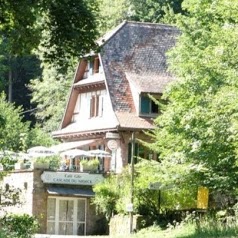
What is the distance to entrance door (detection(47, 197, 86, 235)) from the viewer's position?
166 feet

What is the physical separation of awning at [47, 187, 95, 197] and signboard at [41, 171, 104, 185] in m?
0.37

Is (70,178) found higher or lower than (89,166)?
lower

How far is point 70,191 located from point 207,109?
1823 centimetres

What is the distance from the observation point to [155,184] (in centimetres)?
4072

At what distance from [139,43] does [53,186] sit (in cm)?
1193

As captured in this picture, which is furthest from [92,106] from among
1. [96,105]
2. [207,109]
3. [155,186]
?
[207,109]

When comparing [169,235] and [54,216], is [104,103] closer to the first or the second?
[54,216]

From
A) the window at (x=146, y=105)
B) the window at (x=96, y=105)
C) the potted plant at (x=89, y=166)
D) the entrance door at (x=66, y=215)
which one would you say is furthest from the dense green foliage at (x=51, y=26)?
the window at (x=96, y=105)

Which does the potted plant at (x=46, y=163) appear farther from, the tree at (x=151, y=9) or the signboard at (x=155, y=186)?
the tree at (x=151, y=9)

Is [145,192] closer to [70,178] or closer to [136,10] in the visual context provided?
[70,178]

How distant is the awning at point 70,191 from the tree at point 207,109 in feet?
32.1

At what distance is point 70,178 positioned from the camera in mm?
49812

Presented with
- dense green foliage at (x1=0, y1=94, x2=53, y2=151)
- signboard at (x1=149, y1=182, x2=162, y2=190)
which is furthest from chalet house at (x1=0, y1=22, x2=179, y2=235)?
signboard at (x1=149, y1=182, x2=162, y2=190)

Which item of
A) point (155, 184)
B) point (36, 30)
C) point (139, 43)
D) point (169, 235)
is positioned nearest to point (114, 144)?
point (139, 43)
